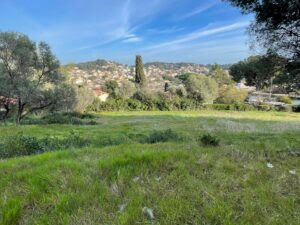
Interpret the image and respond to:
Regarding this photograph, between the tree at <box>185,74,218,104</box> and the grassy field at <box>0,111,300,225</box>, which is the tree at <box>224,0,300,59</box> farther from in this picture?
the tree at <box>185,74,218,104</box>

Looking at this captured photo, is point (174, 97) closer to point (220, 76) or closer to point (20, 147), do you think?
point (220, 76)

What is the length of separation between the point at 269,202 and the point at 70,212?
207 cm

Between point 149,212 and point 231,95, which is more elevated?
point 149,212

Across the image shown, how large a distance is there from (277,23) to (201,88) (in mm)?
38851

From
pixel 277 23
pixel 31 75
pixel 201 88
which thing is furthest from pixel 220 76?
pixel 277 23

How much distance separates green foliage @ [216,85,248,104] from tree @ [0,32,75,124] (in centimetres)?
3514

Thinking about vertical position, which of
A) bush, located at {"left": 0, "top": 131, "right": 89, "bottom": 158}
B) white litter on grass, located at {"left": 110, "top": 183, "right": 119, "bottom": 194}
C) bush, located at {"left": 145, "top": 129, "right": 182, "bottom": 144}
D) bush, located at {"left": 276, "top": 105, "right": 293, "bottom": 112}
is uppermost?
white litter on grass, located at {"left": 110, "top": 183, "right": 119, "bottom": 194}

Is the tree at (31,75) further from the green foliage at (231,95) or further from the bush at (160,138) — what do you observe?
A: the green foliage at (231,95)

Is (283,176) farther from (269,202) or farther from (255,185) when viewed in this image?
(269,202)

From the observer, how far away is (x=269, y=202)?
279 cm

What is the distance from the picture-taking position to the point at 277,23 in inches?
252

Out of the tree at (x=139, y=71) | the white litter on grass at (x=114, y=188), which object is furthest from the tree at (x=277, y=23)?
the tree at (x=139, y=71)

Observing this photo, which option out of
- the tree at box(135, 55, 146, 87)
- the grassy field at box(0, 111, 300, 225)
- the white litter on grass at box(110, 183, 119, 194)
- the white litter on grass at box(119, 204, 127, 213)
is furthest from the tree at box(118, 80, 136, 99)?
the white litter on grass at box(119, 204, 127, 213)

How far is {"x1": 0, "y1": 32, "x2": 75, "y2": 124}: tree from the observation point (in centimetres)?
1639
